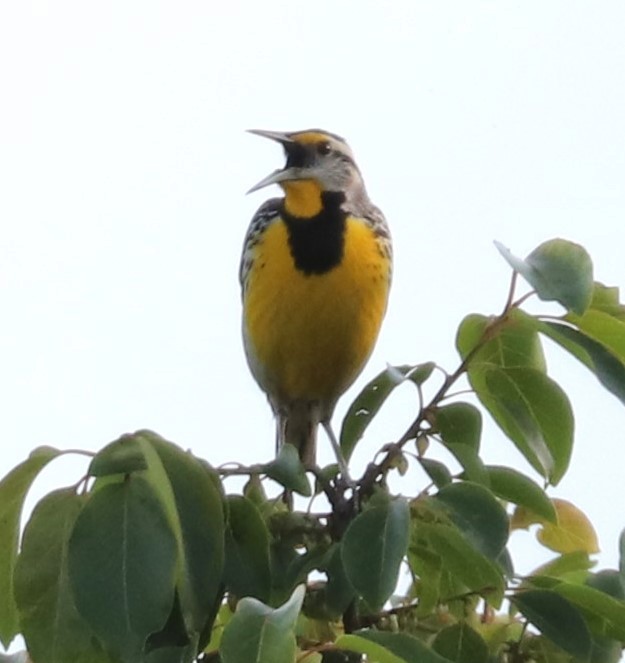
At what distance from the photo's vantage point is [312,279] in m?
3.12

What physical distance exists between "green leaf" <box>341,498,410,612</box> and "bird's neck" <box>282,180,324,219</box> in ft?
5.88

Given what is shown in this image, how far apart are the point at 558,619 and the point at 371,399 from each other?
16.2 inches

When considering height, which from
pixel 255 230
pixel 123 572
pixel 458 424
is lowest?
pixel 123 572

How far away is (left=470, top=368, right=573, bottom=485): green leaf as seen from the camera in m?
1.68

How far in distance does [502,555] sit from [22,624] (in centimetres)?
51

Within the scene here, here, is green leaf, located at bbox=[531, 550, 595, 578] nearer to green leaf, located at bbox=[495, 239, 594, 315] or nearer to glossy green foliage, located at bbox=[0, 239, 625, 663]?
glossy green foliage, located at bbox=[0, 239, 625, 663]

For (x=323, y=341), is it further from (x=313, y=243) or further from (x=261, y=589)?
(x=261, y=589)

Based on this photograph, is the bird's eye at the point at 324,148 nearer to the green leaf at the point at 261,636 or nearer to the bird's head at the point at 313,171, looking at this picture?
the bird's head at the point at 313,171

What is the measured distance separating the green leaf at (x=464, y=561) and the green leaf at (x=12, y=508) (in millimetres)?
405

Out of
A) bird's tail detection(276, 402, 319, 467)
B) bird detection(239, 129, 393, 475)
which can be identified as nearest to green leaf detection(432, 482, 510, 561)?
bird detection(239, 129, 393, 475)

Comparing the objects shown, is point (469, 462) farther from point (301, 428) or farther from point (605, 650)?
point (301, 428)

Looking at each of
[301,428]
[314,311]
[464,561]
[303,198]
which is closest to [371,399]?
[464,561]

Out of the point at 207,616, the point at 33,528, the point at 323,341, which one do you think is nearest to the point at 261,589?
the point at 207,616

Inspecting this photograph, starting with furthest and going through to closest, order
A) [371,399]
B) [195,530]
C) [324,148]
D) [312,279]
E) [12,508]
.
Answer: [324,148]
[312,279]
[371,399]
[12,508]
[195,530]
